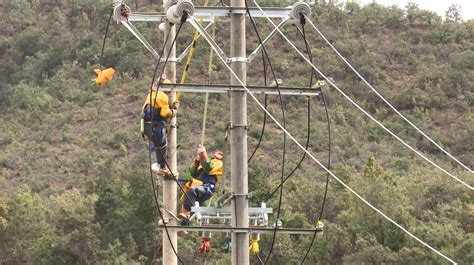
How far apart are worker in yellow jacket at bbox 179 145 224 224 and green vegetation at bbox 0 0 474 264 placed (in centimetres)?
1920

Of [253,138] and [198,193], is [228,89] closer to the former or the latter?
[198,193]

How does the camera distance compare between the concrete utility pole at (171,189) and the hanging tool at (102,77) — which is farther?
the concrete utility pole at (171,189)

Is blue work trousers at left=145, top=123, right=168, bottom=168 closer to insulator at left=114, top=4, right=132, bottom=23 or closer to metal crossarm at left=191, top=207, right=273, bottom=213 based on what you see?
insulator at left=114, top=4, right=132, bottom=23

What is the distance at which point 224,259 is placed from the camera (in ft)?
120

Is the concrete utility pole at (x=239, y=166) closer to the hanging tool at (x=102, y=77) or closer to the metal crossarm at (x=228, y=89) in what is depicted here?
the metal crossarm at (x=228, y=89)

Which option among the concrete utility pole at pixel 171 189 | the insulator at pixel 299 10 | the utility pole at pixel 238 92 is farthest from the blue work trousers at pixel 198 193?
the insulator at pixel 299 10

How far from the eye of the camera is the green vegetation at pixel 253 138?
37906 millimetres

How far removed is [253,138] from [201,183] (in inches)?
1501

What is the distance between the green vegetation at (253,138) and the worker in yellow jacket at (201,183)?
1920 cm

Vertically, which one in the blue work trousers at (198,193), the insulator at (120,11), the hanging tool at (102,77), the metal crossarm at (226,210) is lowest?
the metal crossarm at (226,210)

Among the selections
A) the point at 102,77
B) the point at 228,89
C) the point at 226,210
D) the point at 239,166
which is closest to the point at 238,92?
the point at 228,89

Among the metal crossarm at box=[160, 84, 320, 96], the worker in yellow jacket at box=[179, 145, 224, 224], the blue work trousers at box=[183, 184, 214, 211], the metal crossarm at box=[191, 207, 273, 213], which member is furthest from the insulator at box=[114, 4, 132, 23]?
the metal crossarm at box=[191, 207, 273, 213]

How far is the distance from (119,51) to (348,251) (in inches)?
1248

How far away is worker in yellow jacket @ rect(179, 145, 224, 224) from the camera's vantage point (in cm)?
1548
